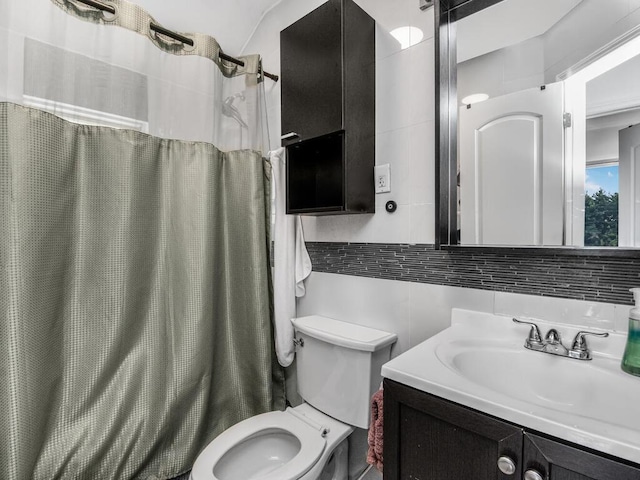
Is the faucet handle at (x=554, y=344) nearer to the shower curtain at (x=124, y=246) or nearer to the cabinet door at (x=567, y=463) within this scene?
the cabinet door at (x=567, y=463)

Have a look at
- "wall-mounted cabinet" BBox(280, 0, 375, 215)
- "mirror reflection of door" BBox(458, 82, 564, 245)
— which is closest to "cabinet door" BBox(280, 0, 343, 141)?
"wall-mounted cabinet" BBox(280, 0, 375, 215)

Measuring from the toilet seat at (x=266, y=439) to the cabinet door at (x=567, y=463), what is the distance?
73cm

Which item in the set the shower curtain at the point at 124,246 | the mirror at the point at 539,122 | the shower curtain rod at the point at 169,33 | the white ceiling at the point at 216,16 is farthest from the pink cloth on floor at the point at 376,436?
the white ceiling at the point at 216,16

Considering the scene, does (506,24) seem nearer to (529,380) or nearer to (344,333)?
(529,380)

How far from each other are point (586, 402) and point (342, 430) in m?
0.81

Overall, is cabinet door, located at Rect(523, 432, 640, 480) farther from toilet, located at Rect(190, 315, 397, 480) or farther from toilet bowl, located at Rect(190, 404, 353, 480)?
toilet bowl, located at Rect(190, 404, 353, 480)

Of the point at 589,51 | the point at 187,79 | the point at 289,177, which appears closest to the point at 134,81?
the point at 187,79

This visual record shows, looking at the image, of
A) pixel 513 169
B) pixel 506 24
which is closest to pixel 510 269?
pixel 513 169

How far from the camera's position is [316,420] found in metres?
1.28

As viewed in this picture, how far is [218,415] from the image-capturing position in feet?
4.99

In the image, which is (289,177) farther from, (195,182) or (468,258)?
(468,258)

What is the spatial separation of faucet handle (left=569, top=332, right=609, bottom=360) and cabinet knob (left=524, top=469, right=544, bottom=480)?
385 mm

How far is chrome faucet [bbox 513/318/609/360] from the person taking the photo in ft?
2.61

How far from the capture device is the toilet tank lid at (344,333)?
1142 millimetres
